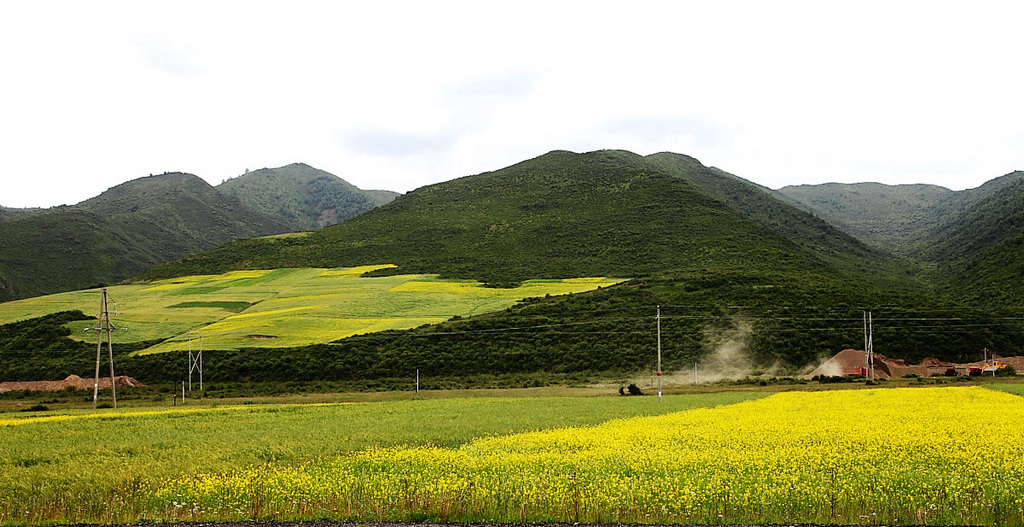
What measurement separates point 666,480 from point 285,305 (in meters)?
98.7

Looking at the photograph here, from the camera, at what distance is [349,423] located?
3634 cm

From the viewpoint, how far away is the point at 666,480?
680 inches

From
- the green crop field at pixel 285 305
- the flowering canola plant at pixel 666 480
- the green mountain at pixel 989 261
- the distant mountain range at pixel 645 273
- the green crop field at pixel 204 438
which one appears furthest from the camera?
the green mountain at pixel 989 261

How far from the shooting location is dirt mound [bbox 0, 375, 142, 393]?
73188 millimetres

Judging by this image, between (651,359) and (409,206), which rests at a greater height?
(409,206)

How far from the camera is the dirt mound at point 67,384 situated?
7319 cm

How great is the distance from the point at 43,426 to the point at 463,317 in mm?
61381

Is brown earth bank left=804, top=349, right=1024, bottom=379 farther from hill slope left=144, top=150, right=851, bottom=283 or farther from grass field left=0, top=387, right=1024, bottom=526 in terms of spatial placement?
hill slope left=144, top=150, right=851, bottom=283

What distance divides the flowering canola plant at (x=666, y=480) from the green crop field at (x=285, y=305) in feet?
211

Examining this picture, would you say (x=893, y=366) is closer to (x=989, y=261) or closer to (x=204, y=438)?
(x=204, y=438)

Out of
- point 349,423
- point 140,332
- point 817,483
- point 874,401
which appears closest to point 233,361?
point 140,332

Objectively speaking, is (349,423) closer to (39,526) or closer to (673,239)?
(39,526)

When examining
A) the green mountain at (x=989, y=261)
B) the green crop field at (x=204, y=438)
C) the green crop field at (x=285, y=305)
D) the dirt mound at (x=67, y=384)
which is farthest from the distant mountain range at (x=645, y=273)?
the green crop field at (x=204, y=438)

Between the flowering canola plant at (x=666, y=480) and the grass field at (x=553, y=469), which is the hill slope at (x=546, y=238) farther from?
the flowering canola plant at (x=666, y=480)
